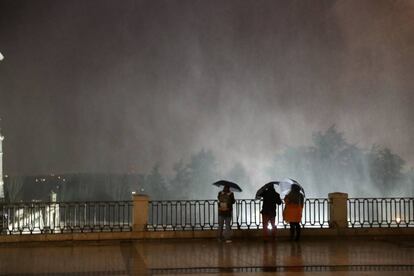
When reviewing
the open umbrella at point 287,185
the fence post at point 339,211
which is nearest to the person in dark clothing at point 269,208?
the open umbrella at point 287,185

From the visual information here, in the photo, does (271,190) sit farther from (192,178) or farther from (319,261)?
(192,178)

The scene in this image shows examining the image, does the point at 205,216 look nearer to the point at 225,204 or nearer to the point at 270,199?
the point at 225,204

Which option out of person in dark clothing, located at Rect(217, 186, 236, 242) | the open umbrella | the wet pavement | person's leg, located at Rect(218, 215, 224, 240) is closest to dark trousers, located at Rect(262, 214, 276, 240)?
the wet pavement

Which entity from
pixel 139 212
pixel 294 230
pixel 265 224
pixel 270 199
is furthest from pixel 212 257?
pixel 139 212

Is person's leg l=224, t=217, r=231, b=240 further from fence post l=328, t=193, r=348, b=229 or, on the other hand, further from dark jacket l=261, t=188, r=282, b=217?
fence post l=328, t=193, r=348, b=229

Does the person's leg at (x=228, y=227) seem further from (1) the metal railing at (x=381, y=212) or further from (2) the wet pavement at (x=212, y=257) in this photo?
(1) the metal railing at (x=381, y=212)

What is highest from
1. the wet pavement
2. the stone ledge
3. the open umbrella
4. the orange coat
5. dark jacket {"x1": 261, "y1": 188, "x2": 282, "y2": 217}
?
the open umbrella

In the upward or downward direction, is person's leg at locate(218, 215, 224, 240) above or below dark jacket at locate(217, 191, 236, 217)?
below

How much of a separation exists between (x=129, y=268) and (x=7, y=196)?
98456 millimetres

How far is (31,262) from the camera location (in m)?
15.5

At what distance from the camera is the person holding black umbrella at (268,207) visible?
788 inches

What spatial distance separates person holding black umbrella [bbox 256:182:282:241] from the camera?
20.0 meters

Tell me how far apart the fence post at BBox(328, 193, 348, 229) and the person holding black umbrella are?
2344 millimetres

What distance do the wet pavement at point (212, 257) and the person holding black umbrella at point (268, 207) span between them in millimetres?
474
